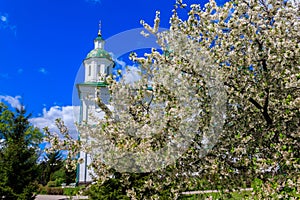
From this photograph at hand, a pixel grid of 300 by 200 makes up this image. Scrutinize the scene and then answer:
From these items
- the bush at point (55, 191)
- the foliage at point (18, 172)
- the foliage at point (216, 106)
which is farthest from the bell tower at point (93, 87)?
the bush at point (55, 191)

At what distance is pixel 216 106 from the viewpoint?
159 inches

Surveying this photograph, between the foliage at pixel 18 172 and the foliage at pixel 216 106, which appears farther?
the foliage at pixel 18 172

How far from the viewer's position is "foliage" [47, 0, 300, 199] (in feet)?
13.0

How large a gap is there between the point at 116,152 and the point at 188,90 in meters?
1.29

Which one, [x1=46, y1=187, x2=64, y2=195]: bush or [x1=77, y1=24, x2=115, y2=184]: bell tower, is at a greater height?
[x1=77, y1=24, x2=115, y2=184]: bell tower

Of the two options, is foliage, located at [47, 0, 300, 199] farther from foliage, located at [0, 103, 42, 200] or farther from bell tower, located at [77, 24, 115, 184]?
foliage, located at [0, 103, 42, 200]

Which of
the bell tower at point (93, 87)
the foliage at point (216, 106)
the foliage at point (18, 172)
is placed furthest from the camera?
the foliage at point (18, 172)

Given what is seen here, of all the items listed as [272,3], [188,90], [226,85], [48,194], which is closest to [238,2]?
[272,3]

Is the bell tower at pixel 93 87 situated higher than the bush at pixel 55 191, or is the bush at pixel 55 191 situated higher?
the bell tower at pixel 93 87

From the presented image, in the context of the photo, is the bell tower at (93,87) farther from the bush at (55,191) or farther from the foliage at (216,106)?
the bush at (55,191)

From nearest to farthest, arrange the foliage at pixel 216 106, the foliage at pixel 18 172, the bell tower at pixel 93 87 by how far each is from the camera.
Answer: the foliage at pixel 216 106
the bell tower at pixel 93 87
the foliage at pixel 18 172

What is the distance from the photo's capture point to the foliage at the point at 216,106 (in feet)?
13.0

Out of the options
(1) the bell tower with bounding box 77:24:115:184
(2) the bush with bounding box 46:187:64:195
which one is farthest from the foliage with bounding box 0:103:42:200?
(2) the bush with bounding box 46:187:64:195

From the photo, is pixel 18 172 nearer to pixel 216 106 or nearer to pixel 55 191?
pixel 216 106
